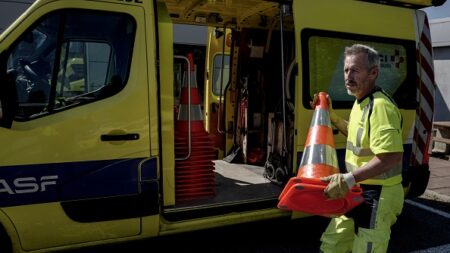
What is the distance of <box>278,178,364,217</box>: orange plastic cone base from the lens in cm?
209

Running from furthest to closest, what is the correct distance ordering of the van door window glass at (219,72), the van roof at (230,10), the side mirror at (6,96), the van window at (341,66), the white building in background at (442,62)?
the white building in background at (442,62), the van door window glass at (219,72), the van roof at (230,10), the van window at (341,66), the side mirror at (6,96)

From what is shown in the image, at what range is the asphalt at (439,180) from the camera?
520 cm

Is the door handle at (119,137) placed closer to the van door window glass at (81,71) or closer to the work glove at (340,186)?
the van door window glass at (81,71)

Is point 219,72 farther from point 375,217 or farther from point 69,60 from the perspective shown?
point 375,217

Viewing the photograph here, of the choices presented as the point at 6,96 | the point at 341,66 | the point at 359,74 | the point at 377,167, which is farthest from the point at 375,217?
the point at 6,96

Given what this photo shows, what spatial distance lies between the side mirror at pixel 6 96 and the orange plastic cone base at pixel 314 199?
172 cm

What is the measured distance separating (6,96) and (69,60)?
0.46m

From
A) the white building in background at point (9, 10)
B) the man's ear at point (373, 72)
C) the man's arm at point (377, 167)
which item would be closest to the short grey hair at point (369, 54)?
A: the man's ear at point (373, 72)

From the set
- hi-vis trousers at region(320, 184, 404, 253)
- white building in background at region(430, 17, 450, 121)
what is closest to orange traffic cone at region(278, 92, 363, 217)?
hi-vis trousers at region(320, 184, 404, 253)

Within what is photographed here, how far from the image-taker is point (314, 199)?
→ 210cm

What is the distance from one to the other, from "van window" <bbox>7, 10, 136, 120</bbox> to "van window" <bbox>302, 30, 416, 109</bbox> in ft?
5.23

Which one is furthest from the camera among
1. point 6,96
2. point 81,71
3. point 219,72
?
point 219,72

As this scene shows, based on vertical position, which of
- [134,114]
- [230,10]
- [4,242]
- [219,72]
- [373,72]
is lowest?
[4,242]

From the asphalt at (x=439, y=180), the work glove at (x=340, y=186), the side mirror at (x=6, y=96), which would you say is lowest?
the asphalt at (x=439, y=180)
